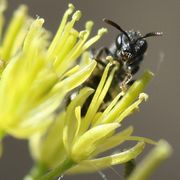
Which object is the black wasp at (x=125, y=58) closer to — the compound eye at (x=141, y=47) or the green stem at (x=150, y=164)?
the compound eye at (x=141, y=47)

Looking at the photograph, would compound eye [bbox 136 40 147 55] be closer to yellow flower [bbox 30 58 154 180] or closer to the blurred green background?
yellow flower [bbox 30 58 154 180]

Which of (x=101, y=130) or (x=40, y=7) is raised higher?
(x=101, y=130)

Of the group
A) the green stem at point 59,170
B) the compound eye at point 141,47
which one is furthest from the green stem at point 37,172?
the compound eye at point 141,47

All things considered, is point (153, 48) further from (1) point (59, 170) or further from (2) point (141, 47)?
(1) point (59, 170)

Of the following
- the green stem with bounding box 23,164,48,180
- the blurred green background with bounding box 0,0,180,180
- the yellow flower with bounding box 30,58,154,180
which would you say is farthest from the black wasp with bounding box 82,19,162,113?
the blurred green background with bounding box 0,0,180,180

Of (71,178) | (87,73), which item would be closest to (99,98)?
(87,73)

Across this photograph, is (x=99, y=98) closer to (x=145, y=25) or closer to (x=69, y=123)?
(x=69, y=123)
